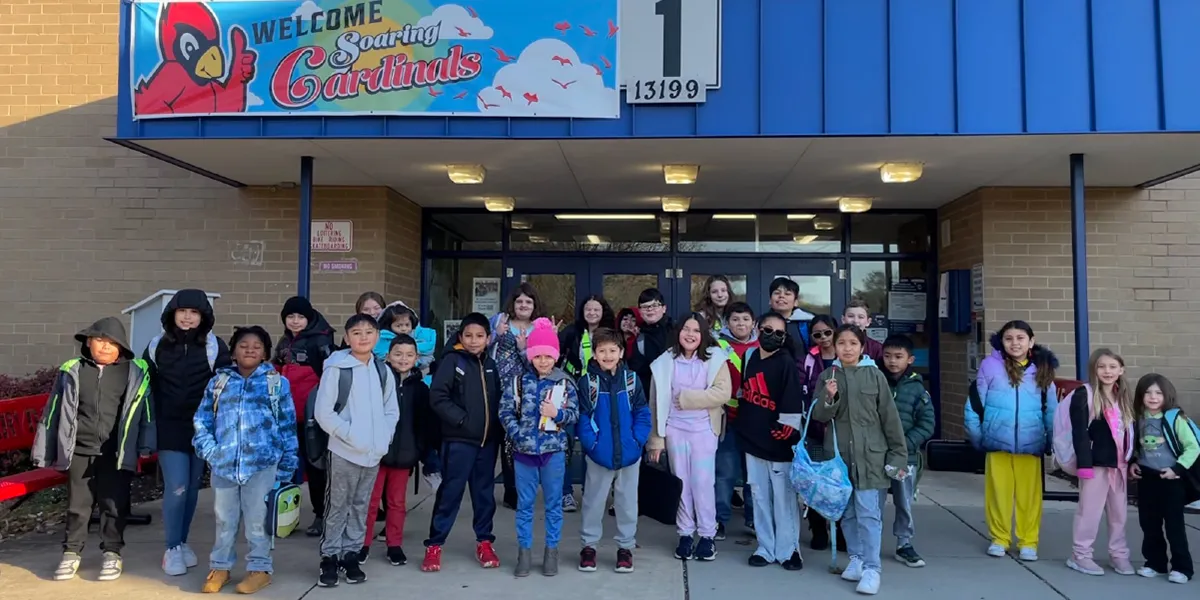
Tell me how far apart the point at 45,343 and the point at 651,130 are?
7.51m

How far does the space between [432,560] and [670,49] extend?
4310 millimetres

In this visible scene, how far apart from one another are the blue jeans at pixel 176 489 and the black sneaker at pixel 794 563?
3801mm

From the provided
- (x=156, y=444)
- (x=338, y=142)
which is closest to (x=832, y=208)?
(x=338, y=142)

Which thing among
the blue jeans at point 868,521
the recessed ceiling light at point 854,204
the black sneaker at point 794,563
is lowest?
the black sneaker at point 794,563

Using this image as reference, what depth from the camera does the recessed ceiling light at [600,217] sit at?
1034 centimetres

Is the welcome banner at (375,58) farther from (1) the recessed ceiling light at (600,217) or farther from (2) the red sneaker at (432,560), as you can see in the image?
(1) the recessed ceiling light at (600,217)

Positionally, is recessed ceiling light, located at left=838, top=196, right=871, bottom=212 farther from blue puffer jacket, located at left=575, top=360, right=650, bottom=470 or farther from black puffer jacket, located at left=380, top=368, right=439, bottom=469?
black puffer jacket, located at left=380, top=368, right=439, bottom=469

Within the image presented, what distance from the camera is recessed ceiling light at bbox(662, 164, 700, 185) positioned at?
7.84 meters

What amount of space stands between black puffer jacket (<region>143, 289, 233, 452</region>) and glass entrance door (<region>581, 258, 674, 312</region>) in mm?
5507

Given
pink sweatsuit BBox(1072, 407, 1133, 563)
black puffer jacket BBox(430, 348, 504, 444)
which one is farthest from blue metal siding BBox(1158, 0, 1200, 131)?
black puffer jacket BBox(430, 348, 504, 444)

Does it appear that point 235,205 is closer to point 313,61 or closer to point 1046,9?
point 313,61

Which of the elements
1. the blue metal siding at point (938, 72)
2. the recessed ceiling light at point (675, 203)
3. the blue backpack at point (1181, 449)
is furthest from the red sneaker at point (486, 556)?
the recessed ceiling light at point (675, 203)

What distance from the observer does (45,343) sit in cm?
945

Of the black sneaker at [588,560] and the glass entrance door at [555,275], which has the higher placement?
the glass entrance door at [555,275]
